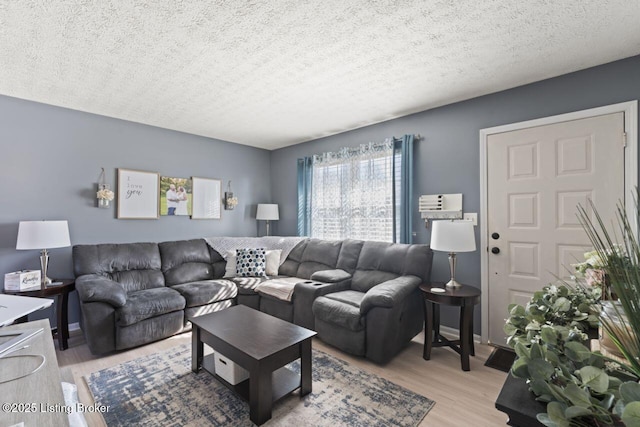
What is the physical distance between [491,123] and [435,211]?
105 cm

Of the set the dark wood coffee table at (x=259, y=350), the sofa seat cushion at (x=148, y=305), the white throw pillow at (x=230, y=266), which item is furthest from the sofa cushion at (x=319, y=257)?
the sofa seat cushion at (x=148, y=305)

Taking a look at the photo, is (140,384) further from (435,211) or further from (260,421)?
(435,211)

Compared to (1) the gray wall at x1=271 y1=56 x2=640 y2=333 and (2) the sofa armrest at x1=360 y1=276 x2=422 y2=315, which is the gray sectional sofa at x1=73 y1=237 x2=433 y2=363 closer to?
(2) the sofa armrest at x1=360 y1=276 x2=422 y2=315

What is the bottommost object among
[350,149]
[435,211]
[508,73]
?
[435,211]

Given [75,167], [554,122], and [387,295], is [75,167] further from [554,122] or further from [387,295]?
[554,122]

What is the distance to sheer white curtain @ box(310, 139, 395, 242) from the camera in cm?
378

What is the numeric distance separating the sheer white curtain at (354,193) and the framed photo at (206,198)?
4.98 ft

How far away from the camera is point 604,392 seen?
0.50 metres

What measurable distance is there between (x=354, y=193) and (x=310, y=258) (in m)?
1.10

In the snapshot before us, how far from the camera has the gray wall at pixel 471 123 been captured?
2398mm

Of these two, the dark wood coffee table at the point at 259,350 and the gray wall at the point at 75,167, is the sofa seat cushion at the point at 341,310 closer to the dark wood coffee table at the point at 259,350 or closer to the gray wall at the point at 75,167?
the dark wood coffee table at the point at 259,350

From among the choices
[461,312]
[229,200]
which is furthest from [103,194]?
[461,312]

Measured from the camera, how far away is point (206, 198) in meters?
4.52

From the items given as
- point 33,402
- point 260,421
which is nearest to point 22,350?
point 33,402
